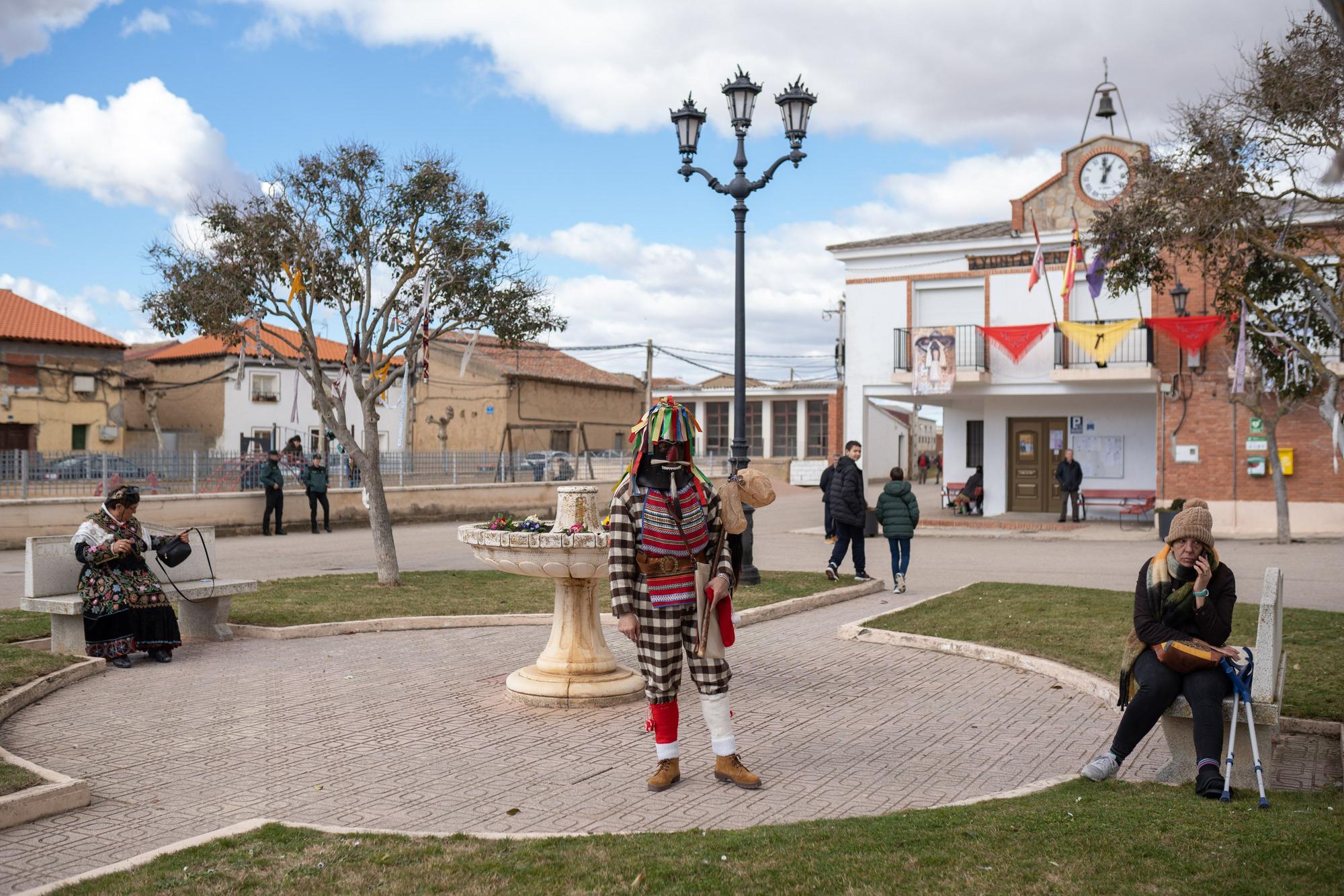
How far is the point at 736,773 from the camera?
545cm

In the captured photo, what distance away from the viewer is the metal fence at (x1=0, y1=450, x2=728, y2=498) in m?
18.2

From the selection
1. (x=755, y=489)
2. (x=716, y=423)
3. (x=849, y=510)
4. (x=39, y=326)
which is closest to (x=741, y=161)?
(x=849, y=510)

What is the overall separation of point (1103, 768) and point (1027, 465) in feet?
74.6

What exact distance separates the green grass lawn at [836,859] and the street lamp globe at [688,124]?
10447 mm

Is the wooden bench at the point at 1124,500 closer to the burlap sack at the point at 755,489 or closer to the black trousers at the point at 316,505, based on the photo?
the black trousers at the point at 316,505

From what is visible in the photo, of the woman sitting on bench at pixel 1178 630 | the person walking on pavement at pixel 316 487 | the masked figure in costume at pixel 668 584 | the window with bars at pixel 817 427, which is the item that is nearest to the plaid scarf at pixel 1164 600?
the woman sitting on bench at pixel 1178 630

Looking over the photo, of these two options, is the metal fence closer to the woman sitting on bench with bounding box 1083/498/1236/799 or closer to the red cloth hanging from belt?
the red cloth hanging from belt

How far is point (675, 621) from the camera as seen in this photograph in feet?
18.1

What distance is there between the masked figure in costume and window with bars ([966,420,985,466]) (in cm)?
2448

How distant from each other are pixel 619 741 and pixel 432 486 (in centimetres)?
2067

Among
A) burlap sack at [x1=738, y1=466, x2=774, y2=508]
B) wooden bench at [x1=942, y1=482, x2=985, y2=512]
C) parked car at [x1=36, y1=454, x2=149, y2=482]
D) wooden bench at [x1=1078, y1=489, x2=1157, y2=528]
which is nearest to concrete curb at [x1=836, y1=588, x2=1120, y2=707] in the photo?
burlap sack at [x1=738, y1=466, x2=774, y2=508]

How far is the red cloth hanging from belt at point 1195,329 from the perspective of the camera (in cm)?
2269

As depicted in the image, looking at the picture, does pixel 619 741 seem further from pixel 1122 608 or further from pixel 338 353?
pixel 338 353

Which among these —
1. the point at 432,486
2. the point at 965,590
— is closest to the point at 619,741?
the point at 965,590
